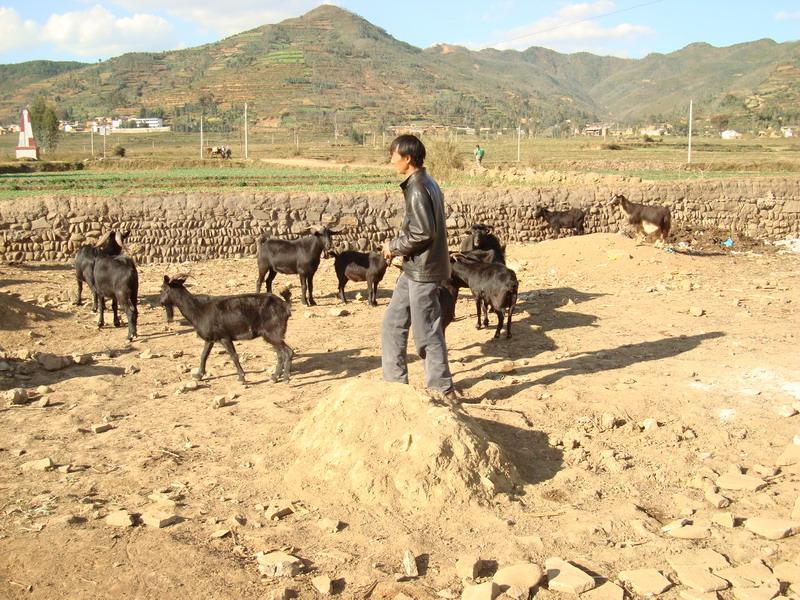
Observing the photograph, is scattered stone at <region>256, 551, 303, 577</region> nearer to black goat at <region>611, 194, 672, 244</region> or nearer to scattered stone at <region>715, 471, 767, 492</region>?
scattered stone at <region>715, 471, 767, 492</region>

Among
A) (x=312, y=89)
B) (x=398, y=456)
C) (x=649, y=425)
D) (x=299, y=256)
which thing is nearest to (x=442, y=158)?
(x=299, y=256)

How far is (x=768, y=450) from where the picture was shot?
600 cm

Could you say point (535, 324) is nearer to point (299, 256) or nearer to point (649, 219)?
point (299, 256)

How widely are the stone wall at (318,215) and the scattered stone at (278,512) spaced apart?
1153 centimetres

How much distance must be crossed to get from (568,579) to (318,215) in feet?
42.8

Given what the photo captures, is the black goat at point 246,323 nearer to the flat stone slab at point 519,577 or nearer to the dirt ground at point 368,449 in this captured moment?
the dirt ground at point 368,449

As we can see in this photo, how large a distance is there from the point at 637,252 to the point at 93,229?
10.3 metres

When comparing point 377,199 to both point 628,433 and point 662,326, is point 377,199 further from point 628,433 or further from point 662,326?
point 628,433

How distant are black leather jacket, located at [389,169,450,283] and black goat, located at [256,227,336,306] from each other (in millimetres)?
5632

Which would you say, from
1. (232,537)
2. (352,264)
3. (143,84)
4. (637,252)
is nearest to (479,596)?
(232,537)

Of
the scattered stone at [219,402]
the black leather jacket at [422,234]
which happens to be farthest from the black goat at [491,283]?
the scattered stone at [219,402]

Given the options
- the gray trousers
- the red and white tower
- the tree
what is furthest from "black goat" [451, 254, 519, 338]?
the tree

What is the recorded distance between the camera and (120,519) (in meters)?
4.73

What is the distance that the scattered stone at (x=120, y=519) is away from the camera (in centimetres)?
471
